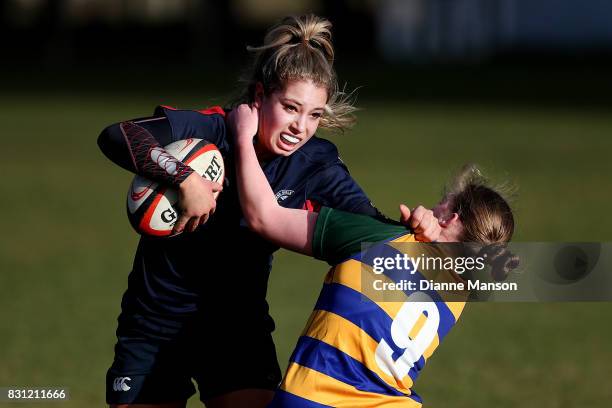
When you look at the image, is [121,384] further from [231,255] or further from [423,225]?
[423,225]

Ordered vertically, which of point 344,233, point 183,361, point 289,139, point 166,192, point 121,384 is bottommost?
point 121,384

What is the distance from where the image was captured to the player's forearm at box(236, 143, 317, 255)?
379 centimetres

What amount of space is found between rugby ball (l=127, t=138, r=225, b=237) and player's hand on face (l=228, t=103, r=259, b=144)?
11 cm

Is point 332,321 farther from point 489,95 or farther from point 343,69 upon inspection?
point 343,69

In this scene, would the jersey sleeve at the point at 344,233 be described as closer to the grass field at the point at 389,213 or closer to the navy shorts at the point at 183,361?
the navy shorts at the point at 183,361

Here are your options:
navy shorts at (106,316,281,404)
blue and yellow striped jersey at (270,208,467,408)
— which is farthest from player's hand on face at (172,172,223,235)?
navy shorts at (106,316,281,404)

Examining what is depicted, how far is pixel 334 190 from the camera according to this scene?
4.25 metres

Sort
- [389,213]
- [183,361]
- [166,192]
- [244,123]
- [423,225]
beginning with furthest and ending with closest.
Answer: [389,213] → [183,361] → [244,123] → [166,192] → [423,225]

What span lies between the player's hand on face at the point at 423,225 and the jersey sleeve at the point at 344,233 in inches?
1.8

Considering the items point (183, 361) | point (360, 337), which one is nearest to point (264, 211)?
point (360, 337)

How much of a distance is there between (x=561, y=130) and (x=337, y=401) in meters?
19.3

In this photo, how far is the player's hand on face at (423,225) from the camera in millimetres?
3674

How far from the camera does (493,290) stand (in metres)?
3.93

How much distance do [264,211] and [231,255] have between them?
0.56m
